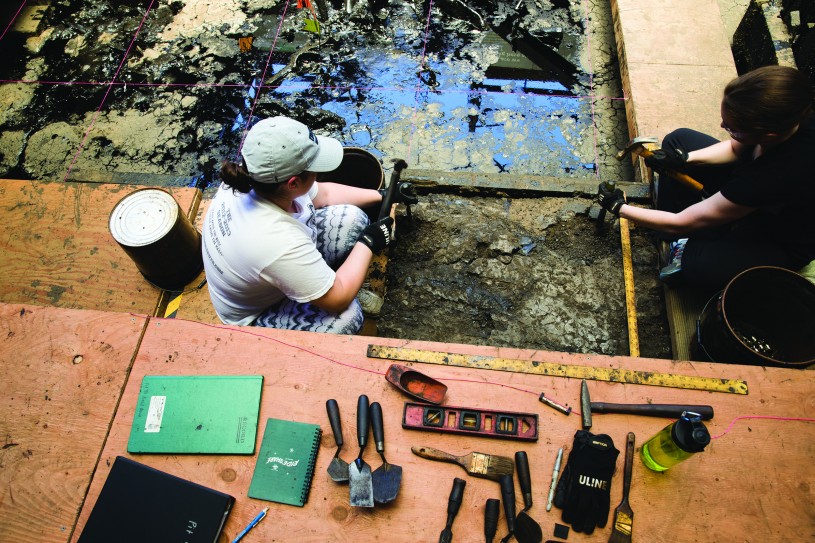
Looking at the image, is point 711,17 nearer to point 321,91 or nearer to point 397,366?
point 321,91

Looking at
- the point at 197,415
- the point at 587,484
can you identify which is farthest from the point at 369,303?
the point at 587,484

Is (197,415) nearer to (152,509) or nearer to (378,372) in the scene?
(152,509)

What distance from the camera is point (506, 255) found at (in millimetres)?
2854

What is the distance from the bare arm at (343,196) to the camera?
2562 mm

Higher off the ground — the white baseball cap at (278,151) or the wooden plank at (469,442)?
the white baseball cap at (278,151)

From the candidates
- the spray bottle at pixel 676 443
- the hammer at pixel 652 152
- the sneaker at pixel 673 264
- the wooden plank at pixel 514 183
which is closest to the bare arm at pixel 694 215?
the sneaker at pixel 673 264

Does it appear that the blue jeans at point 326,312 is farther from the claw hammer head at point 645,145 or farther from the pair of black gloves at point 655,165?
the claw hammer head at point 645,145

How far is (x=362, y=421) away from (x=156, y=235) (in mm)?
1524

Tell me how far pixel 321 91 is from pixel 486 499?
3.31 metres

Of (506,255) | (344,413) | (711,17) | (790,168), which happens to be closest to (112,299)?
(344,413)

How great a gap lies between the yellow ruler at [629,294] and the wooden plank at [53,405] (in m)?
2.33

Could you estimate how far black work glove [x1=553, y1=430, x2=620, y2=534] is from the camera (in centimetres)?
154

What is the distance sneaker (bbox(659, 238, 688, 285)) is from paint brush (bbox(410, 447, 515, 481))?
1.47m

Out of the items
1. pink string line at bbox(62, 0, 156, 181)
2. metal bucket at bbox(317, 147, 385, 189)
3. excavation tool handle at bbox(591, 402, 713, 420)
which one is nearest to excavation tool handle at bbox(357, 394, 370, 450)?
excavation tool handle at bbox(591, 402, 713, 420)
